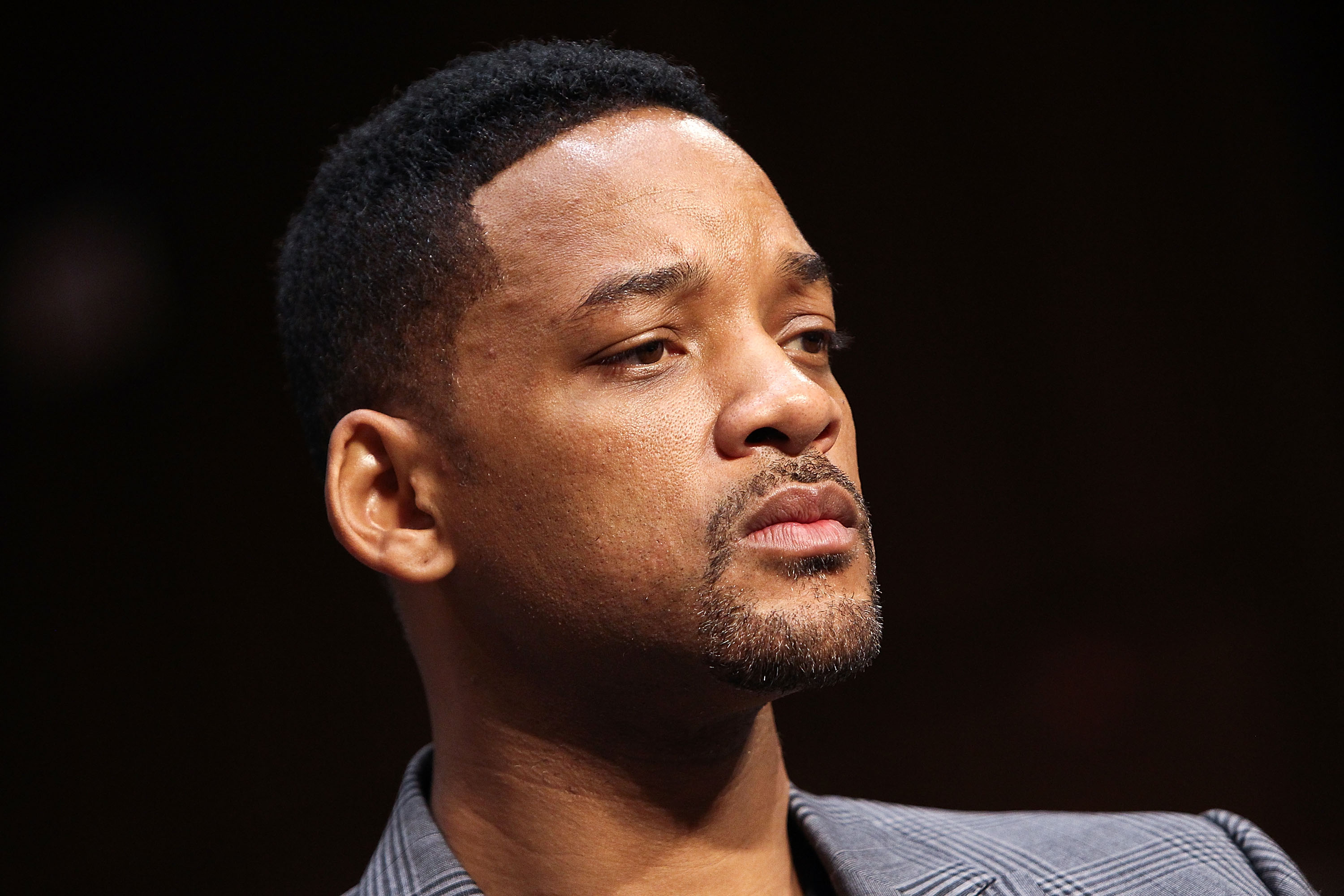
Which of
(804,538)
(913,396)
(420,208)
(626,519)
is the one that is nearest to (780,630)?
(804,538)

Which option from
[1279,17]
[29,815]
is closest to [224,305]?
[29,815]

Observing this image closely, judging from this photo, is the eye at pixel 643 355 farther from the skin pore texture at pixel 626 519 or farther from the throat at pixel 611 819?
the throat at pixel 611 819

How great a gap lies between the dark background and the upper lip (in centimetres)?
130

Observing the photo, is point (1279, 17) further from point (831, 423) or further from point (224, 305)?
point (224, 305)

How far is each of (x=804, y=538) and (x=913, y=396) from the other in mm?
1452

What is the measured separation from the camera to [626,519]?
156cm

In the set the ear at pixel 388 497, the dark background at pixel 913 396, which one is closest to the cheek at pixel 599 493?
the ear at pixel 388 497

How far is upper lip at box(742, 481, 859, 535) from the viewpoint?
5.11ft

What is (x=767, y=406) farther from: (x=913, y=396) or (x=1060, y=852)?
(x=913, y=396)

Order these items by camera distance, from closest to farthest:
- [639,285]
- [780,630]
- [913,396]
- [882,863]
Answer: [780,630]
[639,285]
[882,863]
[913,396]

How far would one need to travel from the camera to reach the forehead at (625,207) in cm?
166

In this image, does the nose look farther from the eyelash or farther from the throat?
the throat

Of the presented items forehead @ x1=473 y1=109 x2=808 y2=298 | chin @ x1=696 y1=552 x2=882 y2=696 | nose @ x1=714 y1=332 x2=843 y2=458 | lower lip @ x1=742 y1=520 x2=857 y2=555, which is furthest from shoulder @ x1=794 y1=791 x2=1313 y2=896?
forehead @ x1=473 y1=109 x2=808 y2=298

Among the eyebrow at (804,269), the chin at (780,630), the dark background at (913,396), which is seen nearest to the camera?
the chin at (780,630)
